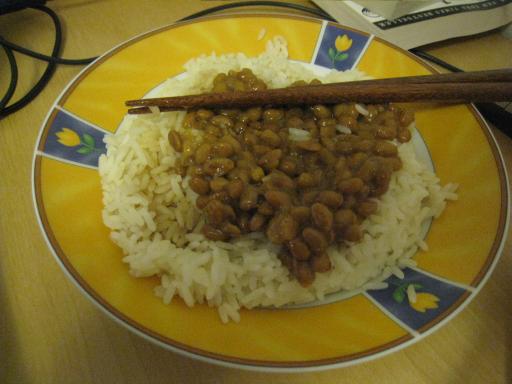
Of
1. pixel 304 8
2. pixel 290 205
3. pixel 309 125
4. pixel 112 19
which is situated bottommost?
pixel 290 205

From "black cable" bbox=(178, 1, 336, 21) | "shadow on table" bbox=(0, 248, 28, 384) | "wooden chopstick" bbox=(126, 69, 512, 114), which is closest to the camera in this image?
"shadow on table" bbox=(0, 248, 28, 384)

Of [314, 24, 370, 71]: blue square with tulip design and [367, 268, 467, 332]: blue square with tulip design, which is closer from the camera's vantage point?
[367, 268, 467, 332]: blue square with tulip design

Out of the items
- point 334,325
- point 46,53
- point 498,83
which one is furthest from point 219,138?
point 46,53

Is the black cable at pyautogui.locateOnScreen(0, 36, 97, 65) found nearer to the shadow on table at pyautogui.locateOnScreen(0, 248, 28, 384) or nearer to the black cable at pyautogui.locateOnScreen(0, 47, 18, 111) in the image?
the black cable at pyautogui.locateOnScreen(0, 47, 18, 111)

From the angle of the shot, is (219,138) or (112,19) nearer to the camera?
(219,138)

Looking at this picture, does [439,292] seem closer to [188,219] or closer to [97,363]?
[188,219]

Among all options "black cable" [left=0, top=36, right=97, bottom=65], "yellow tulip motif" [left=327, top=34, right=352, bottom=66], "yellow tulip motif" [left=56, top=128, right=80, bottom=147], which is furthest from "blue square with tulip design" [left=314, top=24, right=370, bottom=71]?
"black cable" [left=0, top=36, right=97, bottom=65]

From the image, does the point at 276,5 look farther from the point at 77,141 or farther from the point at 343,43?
the point at 77,141
